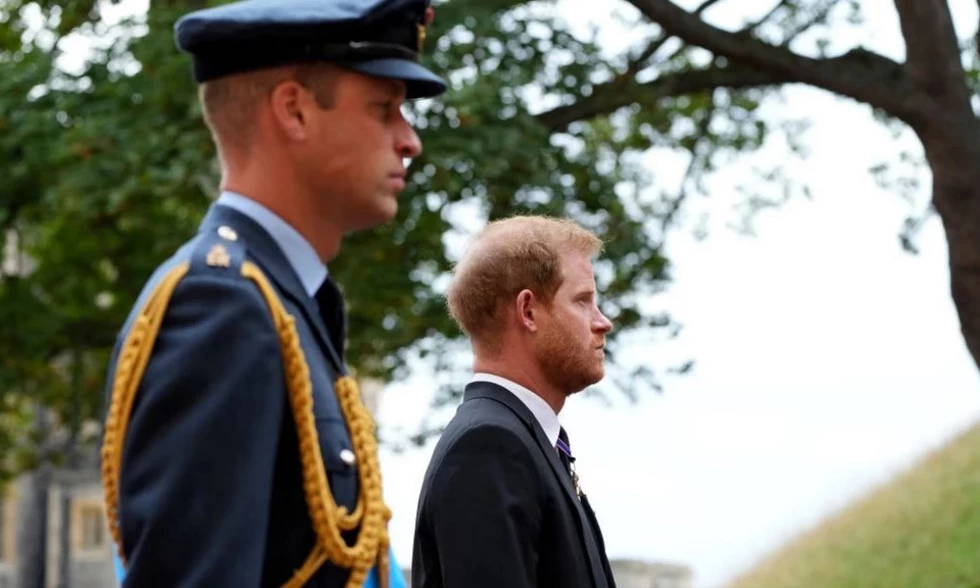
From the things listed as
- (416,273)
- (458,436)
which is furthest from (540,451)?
(416,273)

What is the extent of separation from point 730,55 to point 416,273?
12.2 feet

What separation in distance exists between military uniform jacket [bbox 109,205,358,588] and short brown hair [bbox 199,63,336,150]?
150mm

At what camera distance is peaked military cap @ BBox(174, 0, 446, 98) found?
2555 millimetres

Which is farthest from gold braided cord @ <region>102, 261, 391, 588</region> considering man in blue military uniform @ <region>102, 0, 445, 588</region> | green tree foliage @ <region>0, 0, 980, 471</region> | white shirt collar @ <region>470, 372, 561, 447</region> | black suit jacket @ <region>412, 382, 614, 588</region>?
green tree foliage @ <region>0, 0, 980, 471</region>

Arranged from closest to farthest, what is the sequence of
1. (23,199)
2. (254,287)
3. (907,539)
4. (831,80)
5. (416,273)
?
1. (254,287)
2. (831,80)
3. (416,273)
4. (23,199)
5. (907,539)

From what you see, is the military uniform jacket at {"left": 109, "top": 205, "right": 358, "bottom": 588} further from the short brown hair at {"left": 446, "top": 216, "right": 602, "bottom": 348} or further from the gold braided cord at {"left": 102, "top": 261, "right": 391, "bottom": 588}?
the short brown hair at {"left": 446, "top": 216, "right": 602, "bottom": 348}

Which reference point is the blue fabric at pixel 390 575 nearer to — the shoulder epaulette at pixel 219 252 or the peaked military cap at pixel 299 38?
the shoulder epaulette at pixel 219 252

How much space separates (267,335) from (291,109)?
0.35m

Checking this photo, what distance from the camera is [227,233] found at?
250cm

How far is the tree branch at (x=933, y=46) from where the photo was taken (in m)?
10.9

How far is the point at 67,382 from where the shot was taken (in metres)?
20.8

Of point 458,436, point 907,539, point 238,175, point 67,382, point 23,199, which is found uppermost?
point 238,175

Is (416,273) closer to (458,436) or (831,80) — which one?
(831,80)

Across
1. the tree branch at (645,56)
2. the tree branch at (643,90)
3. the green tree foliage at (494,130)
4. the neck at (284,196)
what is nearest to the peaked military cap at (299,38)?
the neck at (284,196)
